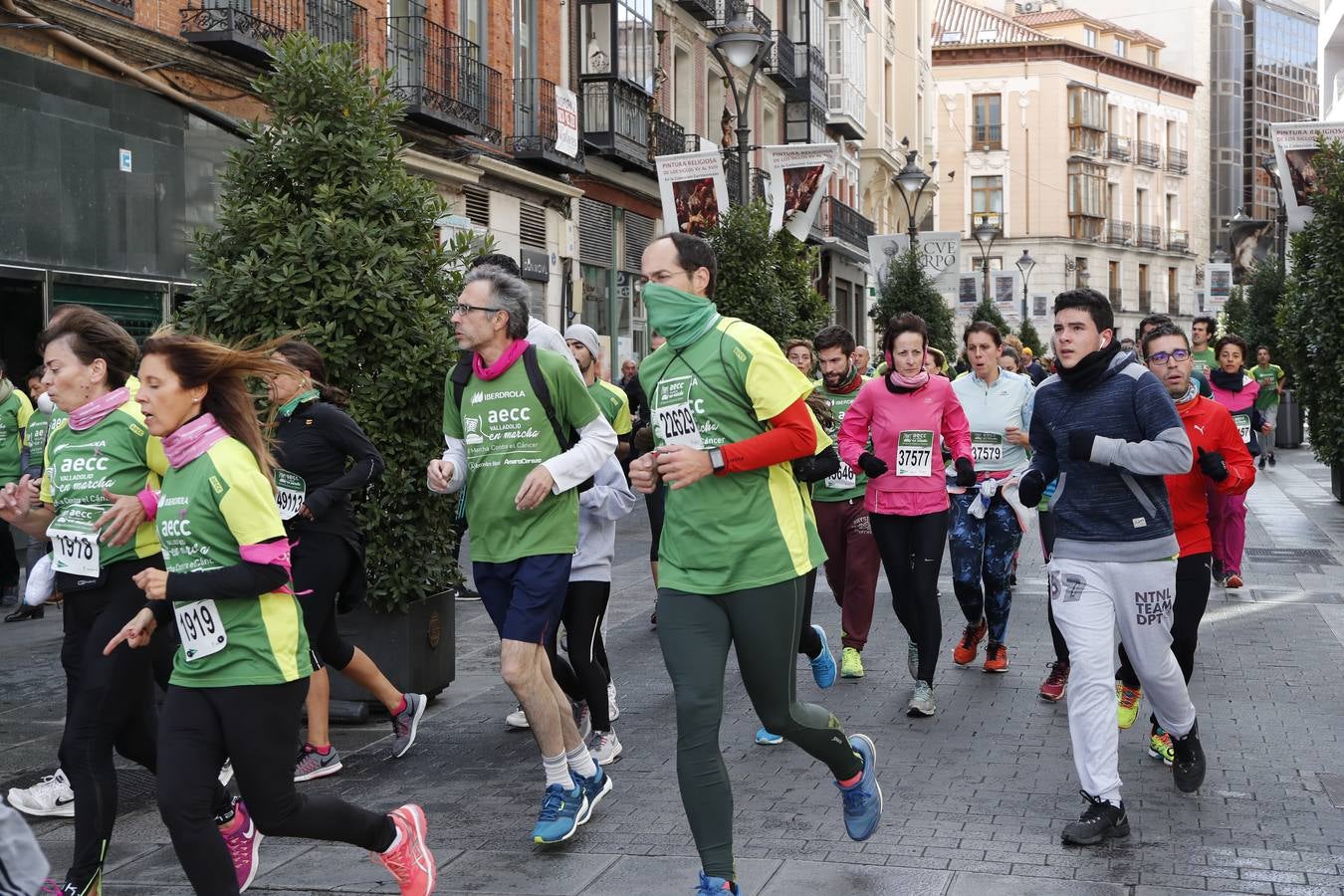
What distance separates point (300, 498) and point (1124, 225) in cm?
8116

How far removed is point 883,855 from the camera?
528 centimetres

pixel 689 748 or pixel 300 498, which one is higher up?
pixel 300 498

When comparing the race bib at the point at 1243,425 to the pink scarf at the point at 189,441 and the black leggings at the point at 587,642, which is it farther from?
the pink scarf at the point at 189,441

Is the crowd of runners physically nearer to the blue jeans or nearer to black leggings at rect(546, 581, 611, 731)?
black leggings at rect(546, 581, 611, 731)

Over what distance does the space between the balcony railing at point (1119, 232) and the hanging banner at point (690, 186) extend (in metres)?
65.7

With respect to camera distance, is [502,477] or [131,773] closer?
[502,477]

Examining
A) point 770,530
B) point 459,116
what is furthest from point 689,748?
point 459,116

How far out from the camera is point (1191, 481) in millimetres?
6641

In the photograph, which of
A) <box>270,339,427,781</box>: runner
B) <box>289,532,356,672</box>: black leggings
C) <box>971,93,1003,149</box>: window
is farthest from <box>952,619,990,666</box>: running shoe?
<box>971,93,1003,149</box>: window

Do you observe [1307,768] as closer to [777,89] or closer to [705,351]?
[705,351]

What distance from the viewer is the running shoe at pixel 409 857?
184 inches

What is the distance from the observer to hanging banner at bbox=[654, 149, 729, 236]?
19.0 m

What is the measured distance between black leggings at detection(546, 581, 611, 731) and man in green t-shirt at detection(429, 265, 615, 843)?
65cm

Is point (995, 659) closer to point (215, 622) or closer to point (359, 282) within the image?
point (359, 282)
